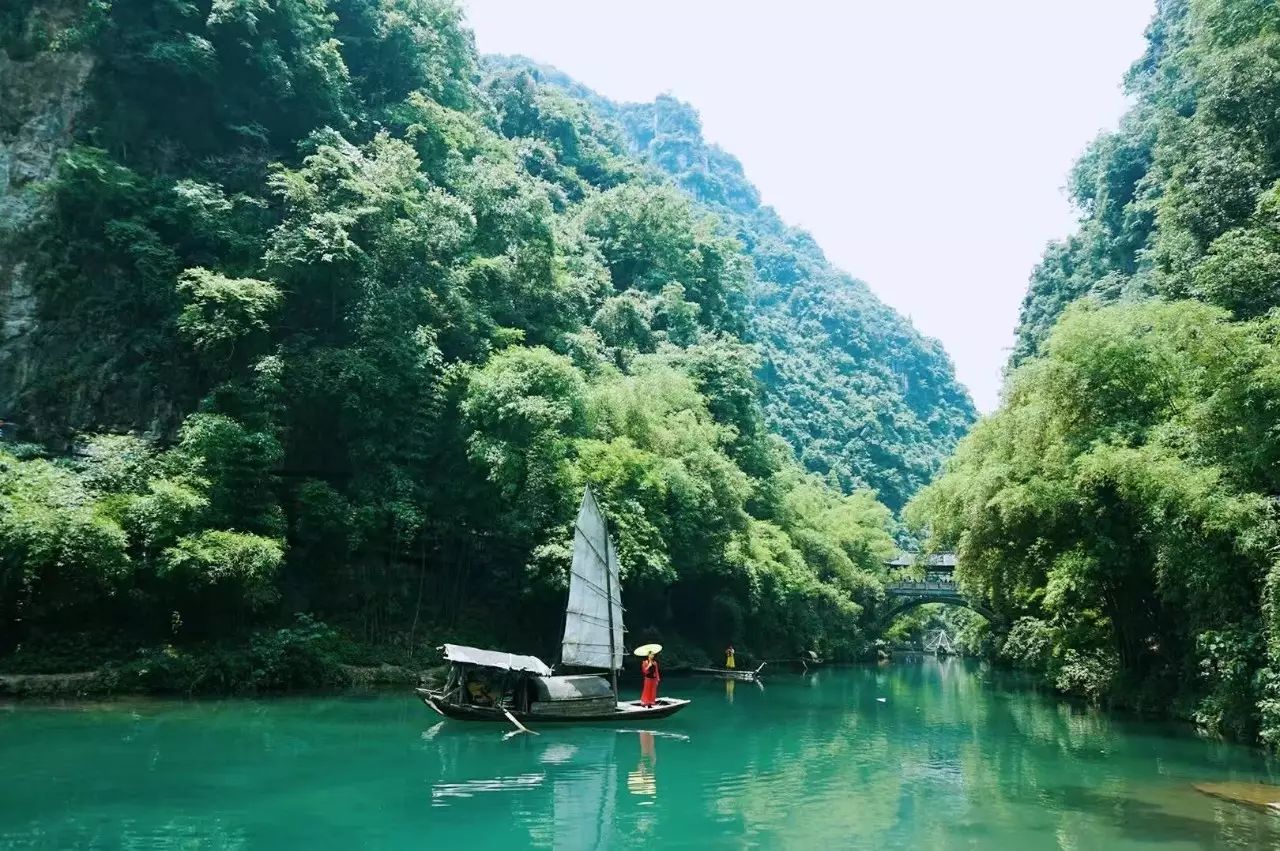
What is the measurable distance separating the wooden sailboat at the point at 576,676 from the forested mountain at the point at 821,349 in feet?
134

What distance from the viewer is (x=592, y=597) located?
698 inches

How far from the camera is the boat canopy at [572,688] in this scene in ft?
55.0

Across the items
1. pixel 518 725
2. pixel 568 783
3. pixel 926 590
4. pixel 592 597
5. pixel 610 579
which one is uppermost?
pixel 926 590

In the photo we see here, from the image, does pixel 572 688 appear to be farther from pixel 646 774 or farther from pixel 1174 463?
pixel 1174 463

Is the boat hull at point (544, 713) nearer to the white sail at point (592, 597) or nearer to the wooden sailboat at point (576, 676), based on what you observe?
the wooden sailboat at point (576, 676)

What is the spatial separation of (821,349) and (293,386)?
259ft

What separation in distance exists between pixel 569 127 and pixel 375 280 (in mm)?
34540

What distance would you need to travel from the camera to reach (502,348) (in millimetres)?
27562

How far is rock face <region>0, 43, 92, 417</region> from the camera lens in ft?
81.9

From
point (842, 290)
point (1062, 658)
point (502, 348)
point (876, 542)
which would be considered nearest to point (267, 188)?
point (502, 348)

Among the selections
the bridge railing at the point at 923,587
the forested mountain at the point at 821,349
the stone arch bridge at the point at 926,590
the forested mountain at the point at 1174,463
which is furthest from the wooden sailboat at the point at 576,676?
the forested mountain at the point at 821,349

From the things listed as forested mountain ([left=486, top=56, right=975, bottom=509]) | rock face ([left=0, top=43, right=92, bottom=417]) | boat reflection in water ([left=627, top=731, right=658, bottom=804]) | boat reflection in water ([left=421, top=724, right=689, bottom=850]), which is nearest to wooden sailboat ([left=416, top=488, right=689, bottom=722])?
boat reflection in water ([left=421, top=724, right=689, bottom=850])

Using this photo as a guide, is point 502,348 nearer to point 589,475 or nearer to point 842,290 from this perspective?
point 589,475

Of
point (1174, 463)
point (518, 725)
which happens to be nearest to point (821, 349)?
point (1174, 463)
